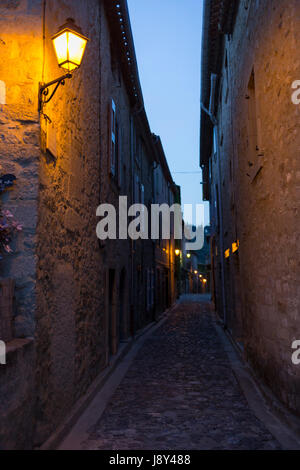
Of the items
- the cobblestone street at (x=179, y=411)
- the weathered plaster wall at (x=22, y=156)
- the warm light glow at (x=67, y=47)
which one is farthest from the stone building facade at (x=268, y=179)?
the weathered plaster wall at (x=22, y=156)

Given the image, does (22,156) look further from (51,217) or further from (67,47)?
(67,47)

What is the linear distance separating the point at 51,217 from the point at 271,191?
2709 mm

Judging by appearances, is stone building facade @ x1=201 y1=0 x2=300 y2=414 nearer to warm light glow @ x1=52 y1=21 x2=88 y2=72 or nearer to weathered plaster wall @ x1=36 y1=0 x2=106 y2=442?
warm light glow @ x1=52 y1=21 x2=88 y2=72

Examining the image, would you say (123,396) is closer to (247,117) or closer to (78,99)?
(78,99)

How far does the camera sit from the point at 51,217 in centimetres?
416

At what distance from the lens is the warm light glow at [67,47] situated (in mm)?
3965

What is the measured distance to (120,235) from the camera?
30.9ft

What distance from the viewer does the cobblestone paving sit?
386 centimetres

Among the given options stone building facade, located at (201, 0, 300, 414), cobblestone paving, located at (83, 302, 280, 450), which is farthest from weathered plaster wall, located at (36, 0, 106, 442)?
stone building facade, located at (201, 0, 300, 414)

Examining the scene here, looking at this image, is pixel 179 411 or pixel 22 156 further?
pixel 179 411

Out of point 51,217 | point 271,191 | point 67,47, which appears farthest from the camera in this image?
point 271,191

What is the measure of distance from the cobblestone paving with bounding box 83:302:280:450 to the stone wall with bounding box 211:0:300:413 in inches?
23.2

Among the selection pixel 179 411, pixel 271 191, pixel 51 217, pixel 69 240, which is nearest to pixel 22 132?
pixel 51 217
